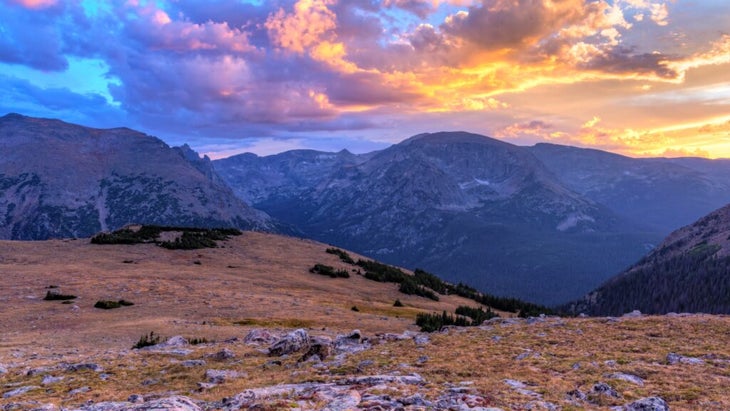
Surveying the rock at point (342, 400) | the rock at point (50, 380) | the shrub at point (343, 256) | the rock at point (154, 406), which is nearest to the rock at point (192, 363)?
the rock at point (50, 380)

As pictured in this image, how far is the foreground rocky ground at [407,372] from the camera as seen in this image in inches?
545

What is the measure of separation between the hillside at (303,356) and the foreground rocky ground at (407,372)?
0.28ft

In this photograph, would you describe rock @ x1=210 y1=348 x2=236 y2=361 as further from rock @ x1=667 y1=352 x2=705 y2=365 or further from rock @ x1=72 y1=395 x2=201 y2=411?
rock @ x1=667 y1=352 x2=705 y2=365

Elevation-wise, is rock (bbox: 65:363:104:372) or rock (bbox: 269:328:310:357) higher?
rock (bbox: 269:328:310:357)

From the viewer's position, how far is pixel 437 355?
21797mm

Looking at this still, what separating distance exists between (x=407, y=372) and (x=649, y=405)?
8.50 meters

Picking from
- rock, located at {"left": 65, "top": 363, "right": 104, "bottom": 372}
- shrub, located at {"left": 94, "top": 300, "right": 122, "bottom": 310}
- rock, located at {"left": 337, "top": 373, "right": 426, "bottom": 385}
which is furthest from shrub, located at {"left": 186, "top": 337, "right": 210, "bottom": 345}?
rock, located at {"left": 337, "top": 373, "right": 426, "bottom": 385}

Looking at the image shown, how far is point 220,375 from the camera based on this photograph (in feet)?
63.2

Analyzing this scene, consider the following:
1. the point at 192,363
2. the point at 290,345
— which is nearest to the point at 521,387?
the point at 290,345

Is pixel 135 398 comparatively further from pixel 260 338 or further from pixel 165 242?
pixel 165 242

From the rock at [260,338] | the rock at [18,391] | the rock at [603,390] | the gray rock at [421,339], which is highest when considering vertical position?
the rock at [603,390]

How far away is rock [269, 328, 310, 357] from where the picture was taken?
80.0ft

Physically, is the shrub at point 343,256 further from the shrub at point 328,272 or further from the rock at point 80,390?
the rock at point 80,390

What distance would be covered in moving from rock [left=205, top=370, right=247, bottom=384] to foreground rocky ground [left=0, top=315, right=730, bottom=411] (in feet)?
0.17
